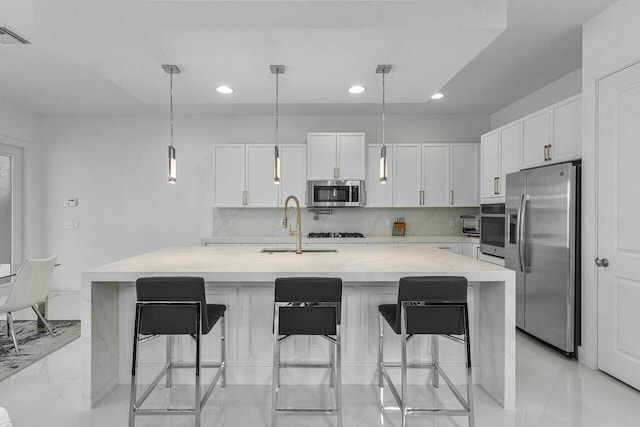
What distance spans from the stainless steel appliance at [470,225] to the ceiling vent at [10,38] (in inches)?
210

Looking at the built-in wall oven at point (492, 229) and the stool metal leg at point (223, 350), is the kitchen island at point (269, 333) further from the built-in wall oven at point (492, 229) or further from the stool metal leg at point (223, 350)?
the built-in wall oven at point (492, 229)

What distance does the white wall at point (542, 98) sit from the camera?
13.0 ft

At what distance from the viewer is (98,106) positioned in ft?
17.0

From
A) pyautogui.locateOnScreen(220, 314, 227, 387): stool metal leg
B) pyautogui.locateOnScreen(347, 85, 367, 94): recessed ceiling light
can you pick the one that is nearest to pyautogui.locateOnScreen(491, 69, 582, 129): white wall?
pyautogui.locateOnScreen(347, 85, 367, 94): recessed ceiling light

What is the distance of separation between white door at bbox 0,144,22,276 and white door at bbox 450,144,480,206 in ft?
20.6

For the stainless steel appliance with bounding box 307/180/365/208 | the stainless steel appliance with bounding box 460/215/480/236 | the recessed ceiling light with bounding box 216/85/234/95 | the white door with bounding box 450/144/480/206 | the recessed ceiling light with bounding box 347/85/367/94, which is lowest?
the stainless steel appliance with bounding box 460/215/480/236

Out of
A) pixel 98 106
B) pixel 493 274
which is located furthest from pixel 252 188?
pixel 493 274

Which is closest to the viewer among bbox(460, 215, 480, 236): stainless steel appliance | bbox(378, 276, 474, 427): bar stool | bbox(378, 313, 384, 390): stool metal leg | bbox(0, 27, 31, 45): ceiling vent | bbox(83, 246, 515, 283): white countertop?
bbox(378, 276, 474, 427): bar stool

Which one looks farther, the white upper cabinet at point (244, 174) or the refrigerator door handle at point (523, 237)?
the white upper cabinet at point (244, 174)

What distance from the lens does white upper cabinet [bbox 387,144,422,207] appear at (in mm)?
5281

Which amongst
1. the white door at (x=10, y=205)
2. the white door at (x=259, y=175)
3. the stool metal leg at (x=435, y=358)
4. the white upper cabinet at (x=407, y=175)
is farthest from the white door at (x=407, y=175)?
the white door at (x=10, y=205)

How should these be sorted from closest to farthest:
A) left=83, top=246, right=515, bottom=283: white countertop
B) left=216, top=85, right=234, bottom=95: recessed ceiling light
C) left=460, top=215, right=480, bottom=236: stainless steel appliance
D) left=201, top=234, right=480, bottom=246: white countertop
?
left=83, top=246, right=515, bottom=283: white countertop < left=216, top=85, right=234, bottom=95: recessed ceiling light < left=201, top=234, right=480, bottom=246: white countertop < left=460, top=215, right=480, bottom=236: stainless steel appliance

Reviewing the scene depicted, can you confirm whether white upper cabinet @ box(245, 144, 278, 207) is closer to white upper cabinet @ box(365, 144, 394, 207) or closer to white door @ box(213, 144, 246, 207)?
white door @ box(213, 144, 246, 207)

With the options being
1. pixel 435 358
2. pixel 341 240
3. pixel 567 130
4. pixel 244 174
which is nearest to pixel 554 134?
pixel 567 130
